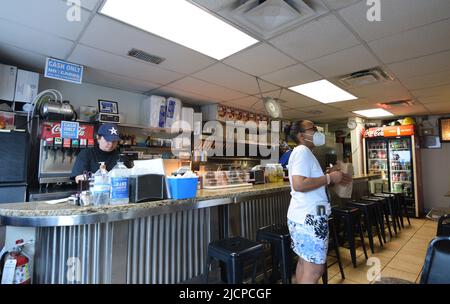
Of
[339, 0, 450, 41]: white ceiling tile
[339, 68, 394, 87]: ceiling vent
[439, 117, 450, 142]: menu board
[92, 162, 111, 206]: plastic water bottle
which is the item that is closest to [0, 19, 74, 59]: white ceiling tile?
[92, 162, 111, 206]: plastic water bottle

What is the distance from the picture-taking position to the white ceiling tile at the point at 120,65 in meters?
2.96

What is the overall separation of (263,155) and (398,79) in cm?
359

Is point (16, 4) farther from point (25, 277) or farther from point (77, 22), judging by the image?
point (25, 277)

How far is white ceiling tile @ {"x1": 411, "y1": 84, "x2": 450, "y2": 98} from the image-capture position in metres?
4.30

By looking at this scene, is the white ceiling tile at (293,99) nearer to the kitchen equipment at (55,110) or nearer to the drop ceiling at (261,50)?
the drop ceiling at (261,50)

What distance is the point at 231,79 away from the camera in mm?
3826

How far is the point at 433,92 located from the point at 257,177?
392cm

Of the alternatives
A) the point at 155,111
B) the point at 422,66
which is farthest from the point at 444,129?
the point at 155,111

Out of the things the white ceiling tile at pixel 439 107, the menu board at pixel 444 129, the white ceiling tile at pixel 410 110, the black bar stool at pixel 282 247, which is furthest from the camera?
the menu board at pixel 444 129

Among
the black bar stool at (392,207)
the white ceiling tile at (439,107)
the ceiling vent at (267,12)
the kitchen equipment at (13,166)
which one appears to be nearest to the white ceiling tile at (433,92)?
the white ceiling tile at (439,107)

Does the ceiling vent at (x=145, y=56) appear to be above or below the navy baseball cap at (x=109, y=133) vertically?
above

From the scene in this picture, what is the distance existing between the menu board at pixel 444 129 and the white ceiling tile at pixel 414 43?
16.1 ft

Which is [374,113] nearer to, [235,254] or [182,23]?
[182,23]
